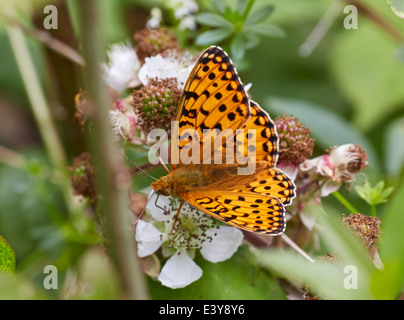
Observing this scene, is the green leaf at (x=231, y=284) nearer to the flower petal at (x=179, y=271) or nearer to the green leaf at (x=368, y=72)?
the flower petal at (x=179, y=271)

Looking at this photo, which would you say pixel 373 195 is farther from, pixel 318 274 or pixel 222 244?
pixel 318 274

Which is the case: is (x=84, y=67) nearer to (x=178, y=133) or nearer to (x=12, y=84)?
(x=178, y=133)

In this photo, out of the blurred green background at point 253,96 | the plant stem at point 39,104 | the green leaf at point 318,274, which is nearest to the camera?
the green leaf at point 318,274

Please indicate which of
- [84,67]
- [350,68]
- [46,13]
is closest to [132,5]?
[46,13]

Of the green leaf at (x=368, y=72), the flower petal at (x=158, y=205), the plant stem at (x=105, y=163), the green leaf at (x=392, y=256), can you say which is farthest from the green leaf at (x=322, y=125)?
the plant stem at (x=105, y=163)

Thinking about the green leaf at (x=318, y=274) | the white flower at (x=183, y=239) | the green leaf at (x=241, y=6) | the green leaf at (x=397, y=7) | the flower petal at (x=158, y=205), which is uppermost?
the green leaf at (x=397, y=7)
